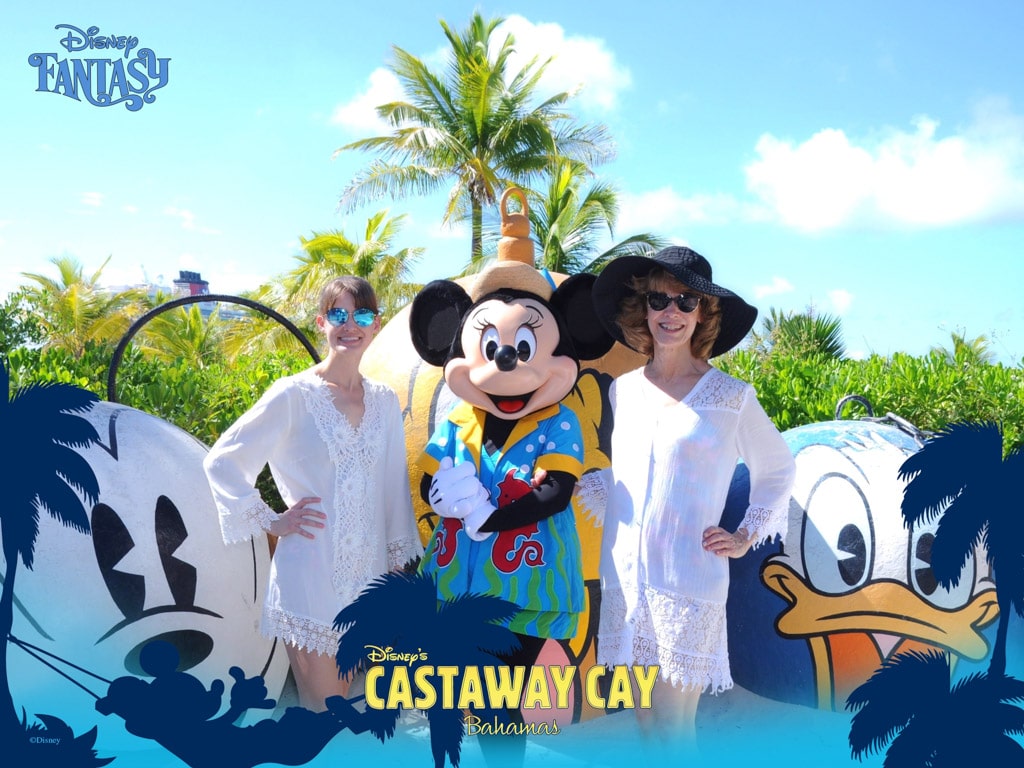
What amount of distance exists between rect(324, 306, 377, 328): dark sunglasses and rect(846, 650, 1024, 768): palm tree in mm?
2345

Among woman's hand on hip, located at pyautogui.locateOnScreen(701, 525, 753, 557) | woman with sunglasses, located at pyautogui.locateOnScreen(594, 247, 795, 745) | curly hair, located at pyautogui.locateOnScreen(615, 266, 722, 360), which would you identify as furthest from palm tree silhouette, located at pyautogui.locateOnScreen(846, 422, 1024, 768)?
curly hair, located at pyautogui.locateOnScreen(615, 266, 722, 360)

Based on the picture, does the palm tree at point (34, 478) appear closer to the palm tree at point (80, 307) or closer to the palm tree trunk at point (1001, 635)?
the palm tree trunk at point (1001, 635)

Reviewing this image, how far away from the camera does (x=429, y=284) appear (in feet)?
12.0

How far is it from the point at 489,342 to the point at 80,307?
24.6 meters

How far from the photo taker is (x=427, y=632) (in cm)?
308

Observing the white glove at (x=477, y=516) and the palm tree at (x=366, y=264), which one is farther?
the palm tree at (x=366, y=264)

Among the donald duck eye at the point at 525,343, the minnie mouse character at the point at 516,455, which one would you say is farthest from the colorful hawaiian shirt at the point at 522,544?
the donald duck eye at the point at 525,343

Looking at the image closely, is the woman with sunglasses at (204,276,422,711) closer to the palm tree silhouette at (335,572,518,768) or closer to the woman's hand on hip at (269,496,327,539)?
the woman's hand on hip at (269,496,327,539)

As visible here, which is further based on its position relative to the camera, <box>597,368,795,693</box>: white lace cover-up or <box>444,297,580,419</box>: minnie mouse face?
<box>444,297,580,419</box>: minnie mouse face

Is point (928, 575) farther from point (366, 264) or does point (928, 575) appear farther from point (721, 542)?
point (366, 264)

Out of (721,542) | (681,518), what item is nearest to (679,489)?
(681,518)

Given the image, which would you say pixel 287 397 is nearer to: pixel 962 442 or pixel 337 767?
pixel 337 767

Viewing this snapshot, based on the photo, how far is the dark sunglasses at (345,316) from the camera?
3.37 m

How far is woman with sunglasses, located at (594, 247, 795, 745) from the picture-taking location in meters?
3.02
